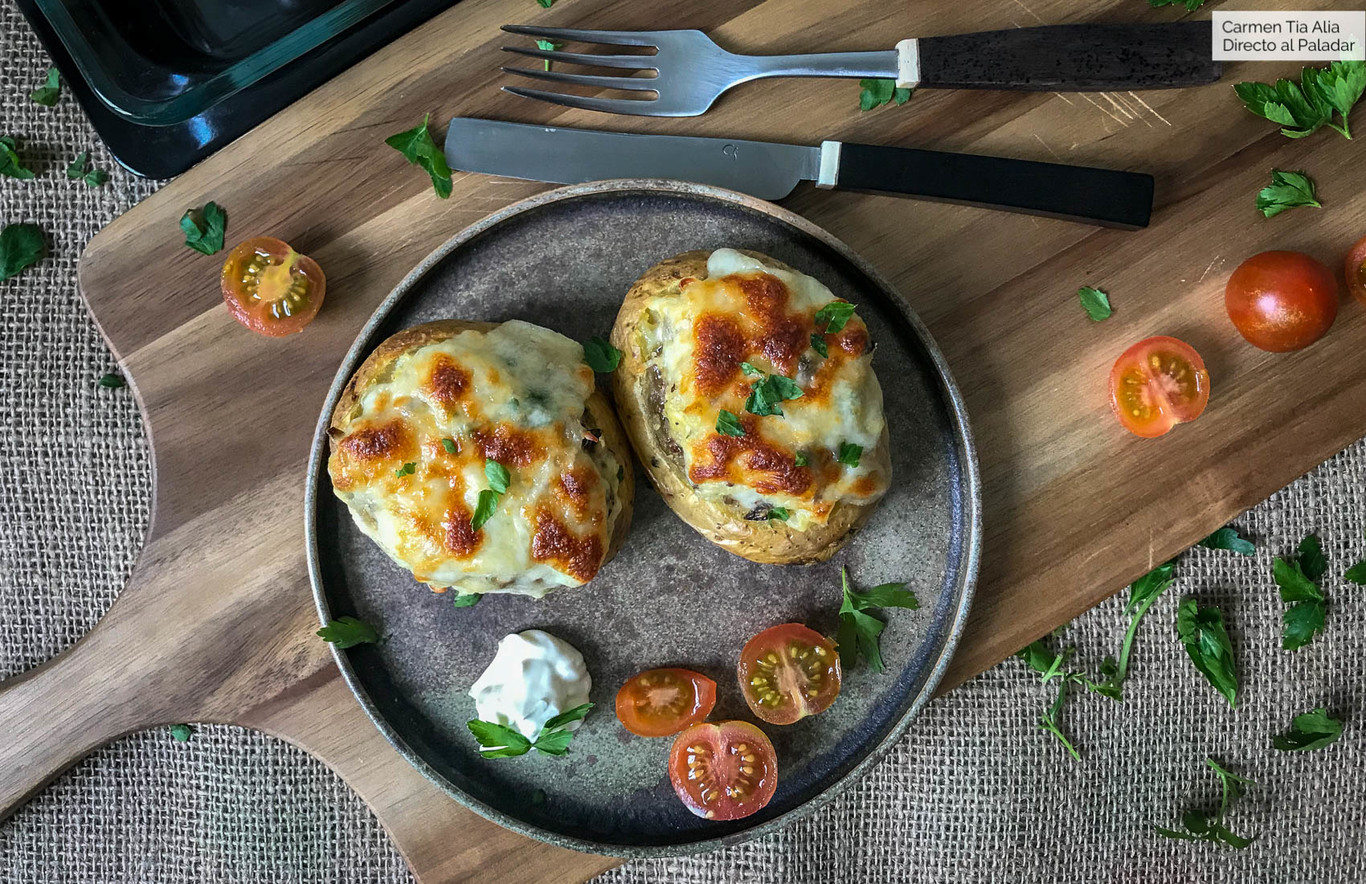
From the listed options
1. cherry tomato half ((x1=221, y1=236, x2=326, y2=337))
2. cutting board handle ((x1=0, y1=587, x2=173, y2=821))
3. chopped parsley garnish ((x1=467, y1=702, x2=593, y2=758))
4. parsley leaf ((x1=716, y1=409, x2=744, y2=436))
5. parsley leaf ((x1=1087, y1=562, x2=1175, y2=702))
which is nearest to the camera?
parsley leaf ((x1=716, y1=409, x2=744, y2=436))

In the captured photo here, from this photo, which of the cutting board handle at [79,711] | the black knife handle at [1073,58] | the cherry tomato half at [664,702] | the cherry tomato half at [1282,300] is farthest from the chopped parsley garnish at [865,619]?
the cutting board handle at [79,711]

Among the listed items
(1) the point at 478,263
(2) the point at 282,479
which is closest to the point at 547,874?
(2) the point at 282,479

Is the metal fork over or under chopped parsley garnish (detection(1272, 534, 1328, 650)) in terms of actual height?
over

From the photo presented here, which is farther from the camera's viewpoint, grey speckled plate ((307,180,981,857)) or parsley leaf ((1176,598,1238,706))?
parsley leaf ((1176,598,1238,706))

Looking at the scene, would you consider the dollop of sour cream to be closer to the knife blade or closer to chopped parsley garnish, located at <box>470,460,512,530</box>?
chopped parsley garnish, located at <box>470,460,512,530</box>

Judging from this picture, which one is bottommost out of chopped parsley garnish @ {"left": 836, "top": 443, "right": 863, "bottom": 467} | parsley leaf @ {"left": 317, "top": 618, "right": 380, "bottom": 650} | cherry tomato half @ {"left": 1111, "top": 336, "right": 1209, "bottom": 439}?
parsley leaf @ {"left": 317, "top": 618, "right": 380, "bottom": 650}

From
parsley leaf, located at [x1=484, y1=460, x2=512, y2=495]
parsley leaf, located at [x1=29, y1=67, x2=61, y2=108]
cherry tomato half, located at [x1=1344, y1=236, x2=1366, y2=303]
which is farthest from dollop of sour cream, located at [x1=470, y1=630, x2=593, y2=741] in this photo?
cherry tomato half, located at [x1=1344, y1=236, x2=1366, y2=303]

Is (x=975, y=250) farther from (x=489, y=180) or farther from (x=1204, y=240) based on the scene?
(x=489, y=180)

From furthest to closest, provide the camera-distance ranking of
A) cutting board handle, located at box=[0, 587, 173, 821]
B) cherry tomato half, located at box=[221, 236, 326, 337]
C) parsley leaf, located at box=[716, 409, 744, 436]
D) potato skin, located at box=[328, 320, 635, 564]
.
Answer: cutting board handle, located at box=[0, 587, 173, 821]
cherry tomato half, located at box=[221, 236, 326, 337]
potato skin, located at box=[328, 320, 635, 564]
parsley leaf, located at box=[716, 409, 744, 436]
